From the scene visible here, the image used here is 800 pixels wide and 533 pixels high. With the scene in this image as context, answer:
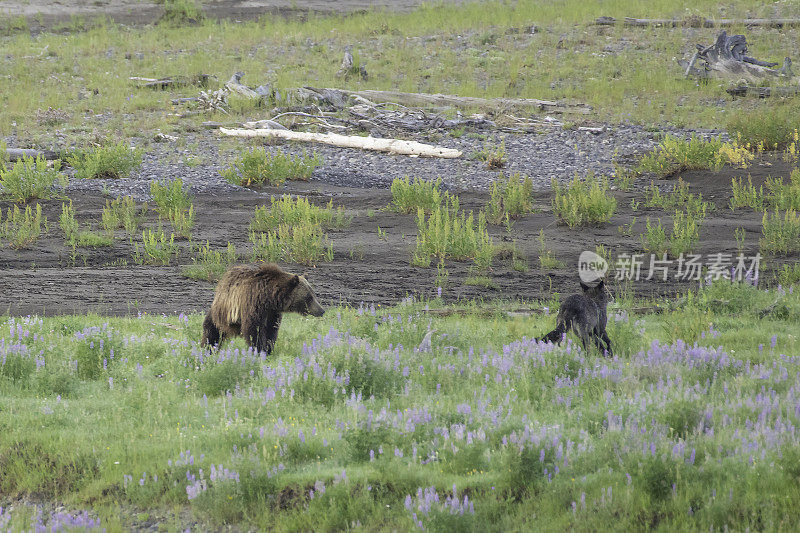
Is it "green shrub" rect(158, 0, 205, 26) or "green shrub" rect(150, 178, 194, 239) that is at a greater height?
"green shrub" rect(158, 0, 205, 26)

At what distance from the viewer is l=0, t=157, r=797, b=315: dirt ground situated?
10.7 meters

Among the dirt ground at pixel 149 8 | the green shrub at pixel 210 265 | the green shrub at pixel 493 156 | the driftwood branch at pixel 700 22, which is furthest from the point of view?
the dirt ground at pixel 149 8

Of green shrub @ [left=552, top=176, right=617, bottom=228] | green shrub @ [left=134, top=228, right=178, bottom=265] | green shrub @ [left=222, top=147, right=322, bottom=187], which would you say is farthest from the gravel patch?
green shrub @ [left=134, top=228, right=178, bottom=265]

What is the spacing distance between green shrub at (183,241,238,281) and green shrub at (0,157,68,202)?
5347mm

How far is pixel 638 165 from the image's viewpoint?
18656mm

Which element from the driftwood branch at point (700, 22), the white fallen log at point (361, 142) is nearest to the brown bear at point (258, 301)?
the white fallen log at point (361, 142)

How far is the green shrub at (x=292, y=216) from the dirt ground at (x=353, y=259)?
0.29 metres

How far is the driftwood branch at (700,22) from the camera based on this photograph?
31581mm

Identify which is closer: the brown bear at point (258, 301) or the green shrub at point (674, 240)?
the brown bear at point (258, 301)

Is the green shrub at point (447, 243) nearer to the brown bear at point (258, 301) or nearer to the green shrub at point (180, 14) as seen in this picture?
the brown bear at point (258, 301)

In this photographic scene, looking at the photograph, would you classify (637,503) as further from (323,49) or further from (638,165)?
(323,49)

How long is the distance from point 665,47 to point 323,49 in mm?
12609

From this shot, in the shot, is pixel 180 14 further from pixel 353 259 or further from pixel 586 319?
pixel 586 319

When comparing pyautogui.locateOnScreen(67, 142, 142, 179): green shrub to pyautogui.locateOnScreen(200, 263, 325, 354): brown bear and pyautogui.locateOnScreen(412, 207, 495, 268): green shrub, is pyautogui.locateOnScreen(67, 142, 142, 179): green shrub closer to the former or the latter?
pyautogui.locateOnScreen(412, 207, 495, 268): green shrub
